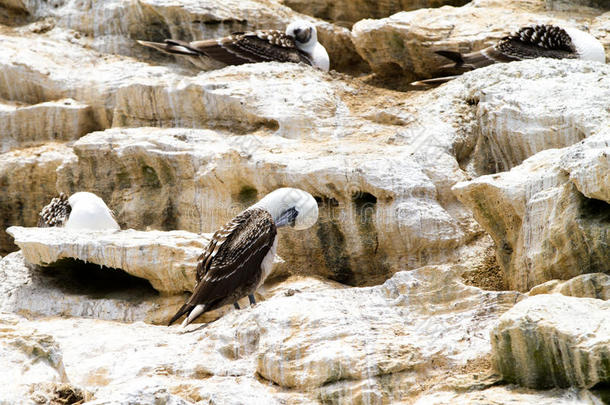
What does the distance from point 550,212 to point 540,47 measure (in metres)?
4.16

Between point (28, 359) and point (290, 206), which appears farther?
point (290, 206)

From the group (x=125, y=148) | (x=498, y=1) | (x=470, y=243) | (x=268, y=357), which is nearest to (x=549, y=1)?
(x=498, y=1)

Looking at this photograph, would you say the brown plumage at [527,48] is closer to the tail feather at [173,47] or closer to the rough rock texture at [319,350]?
the tail feather at [173,47]

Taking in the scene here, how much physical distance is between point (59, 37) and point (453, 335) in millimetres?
8134

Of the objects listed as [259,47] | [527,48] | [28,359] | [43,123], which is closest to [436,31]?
[527,48]

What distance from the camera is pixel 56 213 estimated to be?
9.46 metres

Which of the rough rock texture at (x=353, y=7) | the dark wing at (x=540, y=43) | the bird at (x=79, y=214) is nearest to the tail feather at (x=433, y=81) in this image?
the dark wing at (x=540, y=43)

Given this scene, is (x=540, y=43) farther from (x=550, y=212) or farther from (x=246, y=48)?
(x=550, y=212)

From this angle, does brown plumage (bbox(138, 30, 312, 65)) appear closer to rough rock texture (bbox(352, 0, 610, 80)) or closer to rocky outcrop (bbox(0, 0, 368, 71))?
rocky outcrop (bbox(0, 0, 368, 71))

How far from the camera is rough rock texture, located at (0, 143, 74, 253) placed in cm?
1091

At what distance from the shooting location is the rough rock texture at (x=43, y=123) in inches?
445

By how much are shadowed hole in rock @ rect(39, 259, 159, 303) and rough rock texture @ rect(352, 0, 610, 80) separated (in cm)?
450

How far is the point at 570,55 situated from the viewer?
1045 cm

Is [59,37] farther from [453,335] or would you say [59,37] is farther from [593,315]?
[593,315]
